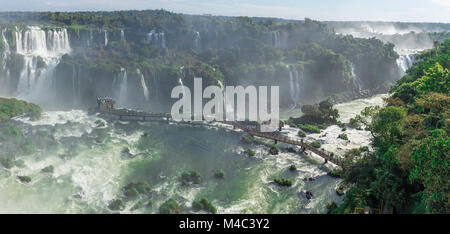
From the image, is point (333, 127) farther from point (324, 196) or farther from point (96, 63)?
point (96, 63)

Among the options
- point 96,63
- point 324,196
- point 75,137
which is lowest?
point 324,196

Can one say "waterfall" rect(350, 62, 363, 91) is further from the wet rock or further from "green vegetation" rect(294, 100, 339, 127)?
the wet rock

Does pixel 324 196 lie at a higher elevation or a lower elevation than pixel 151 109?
lower

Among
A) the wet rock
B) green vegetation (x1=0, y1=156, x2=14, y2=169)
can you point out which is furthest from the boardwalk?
green vegetation (x1=0, y1=156, x2=14, y2=169)

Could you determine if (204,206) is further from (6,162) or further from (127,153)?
(6,162)

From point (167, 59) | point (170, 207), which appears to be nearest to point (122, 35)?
point (167, 59)

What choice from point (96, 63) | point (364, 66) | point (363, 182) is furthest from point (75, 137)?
point (364, 66)

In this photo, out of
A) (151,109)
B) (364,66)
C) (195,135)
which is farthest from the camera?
(364,66)
